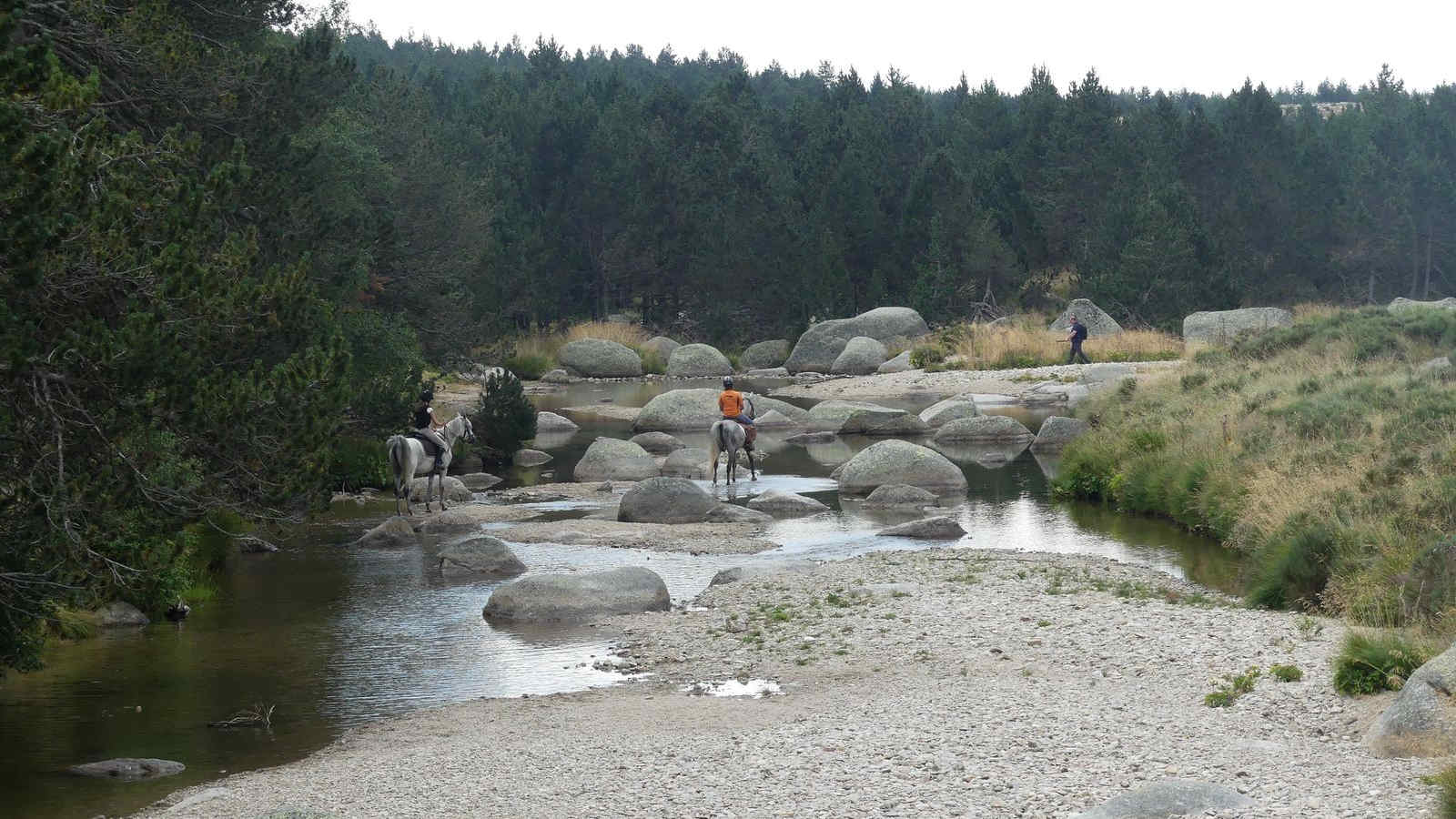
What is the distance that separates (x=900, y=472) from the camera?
30750 millimetres

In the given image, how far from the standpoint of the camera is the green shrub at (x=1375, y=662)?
12188mm

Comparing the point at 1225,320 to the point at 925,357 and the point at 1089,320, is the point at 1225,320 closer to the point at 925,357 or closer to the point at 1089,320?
the point at 1089,320

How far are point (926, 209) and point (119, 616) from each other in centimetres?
5465

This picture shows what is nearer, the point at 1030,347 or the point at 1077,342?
the point at 1077,342

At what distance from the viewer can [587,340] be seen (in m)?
67.3

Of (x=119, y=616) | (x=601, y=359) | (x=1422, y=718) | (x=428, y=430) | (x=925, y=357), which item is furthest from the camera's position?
(x=601, y=359)

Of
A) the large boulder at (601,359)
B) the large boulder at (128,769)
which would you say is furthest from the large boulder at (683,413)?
the large boulder at (128,769)

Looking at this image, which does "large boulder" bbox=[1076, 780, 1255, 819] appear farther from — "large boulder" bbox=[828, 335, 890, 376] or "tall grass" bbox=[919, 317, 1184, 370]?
"large boulder" bbox=[828, 335, 890, 376]

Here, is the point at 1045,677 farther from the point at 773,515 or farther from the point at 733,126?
the point at 733,126

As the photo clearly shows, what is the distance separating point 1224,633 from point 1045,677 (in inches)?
84.9

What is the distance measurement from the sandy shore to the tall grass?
4092cm

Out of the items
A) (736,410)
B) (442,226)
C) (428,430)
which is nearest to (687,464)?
(736,410)

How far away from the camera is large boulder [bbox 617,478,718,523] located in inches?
1053

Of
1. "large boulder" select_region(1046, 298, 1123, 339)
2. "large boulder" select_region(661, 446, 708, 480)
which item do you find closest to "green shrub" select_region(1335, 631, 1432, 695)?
"large boulder" select_region(661, 446, 708, 480)
